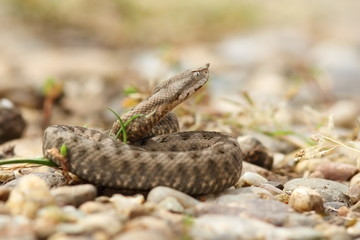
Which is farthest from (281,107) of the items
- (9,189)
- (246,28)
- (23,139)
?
(246,28)

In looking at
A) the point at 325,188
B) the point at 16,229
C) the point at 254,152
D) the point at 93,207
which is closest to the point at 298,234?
the point at 93,207

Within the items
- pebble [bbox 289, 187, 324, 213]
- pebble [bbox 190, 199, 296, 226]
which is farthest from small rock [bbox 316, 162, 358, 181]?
pebble [bbox 190, 199, 296, 226]

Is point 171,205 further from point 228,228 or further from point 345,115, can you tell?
point 345,115

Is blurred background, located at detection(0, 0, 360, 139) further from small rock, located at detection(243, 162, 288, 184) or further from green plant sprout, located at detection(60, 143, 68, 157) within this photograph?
green plant sprout, located at detection(60, 143, 68, 157)

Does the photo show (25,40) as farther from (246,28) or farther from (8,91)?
(8,91)

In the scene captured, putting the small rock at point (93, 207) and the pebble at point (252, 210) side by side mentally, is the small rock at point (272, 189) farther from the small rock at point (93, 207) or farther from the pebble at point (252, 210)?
the small rock at point (93, 207)
